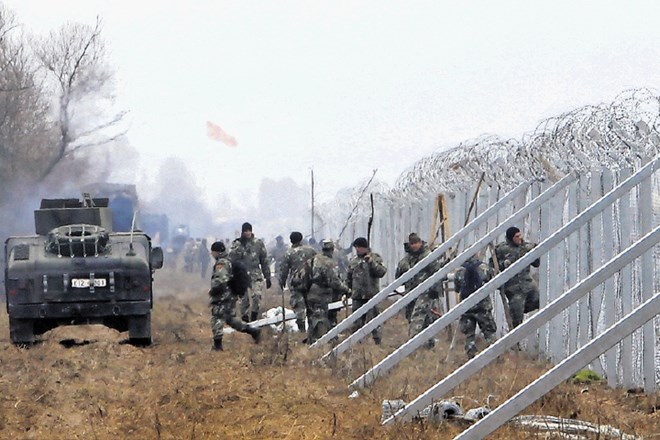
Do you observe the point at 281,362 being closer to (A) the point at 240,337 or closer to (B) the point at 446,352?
(B) the point at 446,352

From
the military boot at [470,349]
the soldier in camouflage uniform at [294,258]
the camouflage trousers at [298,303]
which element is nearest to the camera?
the military boot at [470,349]

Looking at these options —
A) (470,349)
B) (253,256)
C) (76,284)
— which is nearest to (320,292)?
(470,349)

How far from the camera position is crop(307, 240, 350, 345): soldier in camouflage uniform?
575 inches

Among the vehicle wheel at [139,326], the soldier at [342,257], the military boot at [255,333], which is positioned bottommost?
the soldier at [342,257]

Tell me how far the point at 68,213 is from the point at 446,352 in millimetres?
5748

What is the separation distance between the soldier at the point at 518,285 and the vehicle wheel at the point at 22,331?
5.89m

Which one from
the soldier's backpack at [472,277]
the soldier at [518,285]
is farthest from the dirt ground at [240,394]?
the soldier's backpack at [472,277]

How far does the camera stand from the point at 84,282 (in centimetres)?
1436

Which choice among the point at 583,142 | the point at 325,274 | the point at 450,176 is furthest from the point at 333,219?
the point at 583,142

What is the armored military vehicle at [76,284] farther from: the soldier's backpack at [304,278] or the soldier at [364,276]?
the soldier at [364,276]

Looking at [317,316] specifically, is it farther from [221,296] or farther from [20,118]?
[20,118]

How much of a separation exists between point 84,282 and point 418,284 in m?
4.23

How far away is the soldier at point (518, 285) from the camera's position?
526 inches

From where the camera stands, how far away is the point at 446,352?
46.4 feet
